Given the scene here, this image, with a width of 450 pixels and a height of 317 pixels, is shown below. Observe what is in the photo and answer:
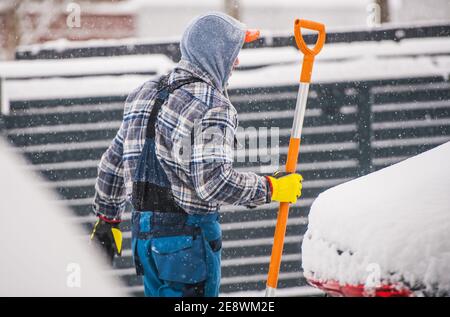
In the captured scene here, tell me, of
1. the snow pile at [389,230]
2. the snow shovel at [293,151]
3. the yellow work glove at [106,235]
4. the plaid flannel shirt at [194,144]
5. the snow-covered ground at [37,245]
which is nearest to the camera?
the snow pile at [389,230]

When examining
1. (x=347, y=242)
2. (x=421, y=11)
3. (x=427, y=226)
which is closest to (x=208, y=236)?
(x=347, y=242)

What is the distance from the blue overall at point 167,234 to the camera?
112 inches

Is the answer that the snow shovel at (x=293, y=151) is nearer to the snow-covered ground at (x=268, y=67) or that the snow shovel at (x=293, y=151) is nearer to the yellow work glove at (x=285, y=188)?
the yellow work glove at (x=285, y=188)

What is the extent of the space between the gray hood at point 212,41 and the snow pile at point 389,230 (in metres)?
0.79

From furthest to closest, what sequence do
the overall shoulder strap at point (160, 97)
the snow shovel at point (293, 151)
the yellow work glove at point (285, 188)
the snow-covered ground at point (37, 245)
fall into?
the snow-covered ground at point (37, 245) → the snow shovel at point (293, 151) → the yellow work glove at point (285, 188) → the overall shoulder strap at point (160, 97)

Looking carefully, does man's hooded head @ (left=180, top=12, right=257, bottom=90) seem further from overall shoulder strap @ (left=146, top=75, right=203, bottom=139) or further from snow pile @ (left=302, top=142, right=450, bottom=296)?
snow pile @ (left=302, top=142, right=450, bottom=296)

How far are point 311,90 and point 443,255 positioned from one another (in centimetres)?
277

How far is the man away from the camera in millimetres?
2768

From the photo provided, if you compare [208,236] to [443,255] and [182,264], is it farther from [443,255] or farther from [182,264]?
[443,255]

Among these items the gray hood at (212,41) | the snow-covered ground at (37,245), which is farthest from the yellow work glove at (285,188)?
the snow-covered ground at (37,245)

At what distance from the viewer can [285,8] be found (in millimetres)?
18516

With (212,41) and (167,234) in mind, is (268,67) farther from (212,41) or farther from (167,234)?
(167,234)

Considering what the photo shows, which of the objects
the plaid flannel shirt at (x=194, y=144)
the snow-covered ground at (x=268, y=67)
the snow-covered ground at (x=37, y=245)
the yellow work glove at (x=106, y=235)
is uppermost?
the snow-covered ground at (x=268, y=67)

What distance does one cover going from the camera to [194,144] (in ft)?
9.00
